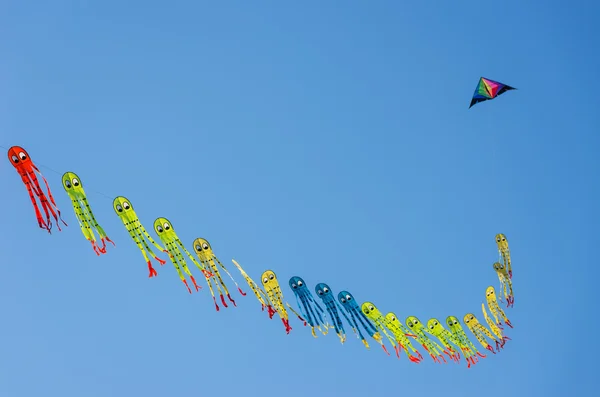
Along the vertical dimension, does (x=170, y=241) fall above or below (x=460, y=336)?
above

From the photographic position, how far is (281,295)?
13781 mm

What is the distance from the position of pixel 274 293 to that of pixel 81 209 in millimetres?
4254

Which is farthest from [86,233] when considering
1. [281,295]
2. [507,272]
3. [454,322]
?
[507,272]

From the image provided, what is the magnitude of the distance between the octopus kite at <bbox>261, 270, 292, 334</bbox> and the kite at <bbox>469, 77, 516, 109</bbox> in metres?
6.97

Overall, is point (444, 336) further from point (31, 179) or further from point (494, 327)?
point (31, 179)

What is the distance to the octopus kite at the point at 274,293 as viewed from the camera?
536 inches

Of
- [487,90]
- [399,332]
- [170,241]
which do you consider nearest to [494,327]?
[399,332]

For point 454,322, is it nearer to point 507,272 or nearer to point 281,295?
point 507,272

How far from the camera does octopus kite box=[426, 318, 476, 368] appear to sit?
16.0 m

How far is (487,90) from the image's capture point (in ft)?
54.8

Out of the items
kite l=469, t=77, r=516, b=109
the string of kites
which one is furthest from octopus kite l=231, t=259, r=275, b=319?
kite l=469, t=77, r=516, b=109

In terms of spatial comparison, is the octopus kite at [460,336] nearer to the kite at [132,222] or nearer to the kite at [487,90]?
the kite at [487,90]

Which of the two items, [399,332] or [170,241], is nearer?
[170,241]

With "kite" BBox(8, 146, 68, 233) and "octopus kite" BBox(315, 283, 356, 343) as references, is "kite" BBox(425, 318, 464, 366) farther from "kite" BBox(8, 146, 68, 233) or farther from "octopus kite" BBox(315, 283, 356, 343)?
"kite" BBox(8, 146, 68, 233)
